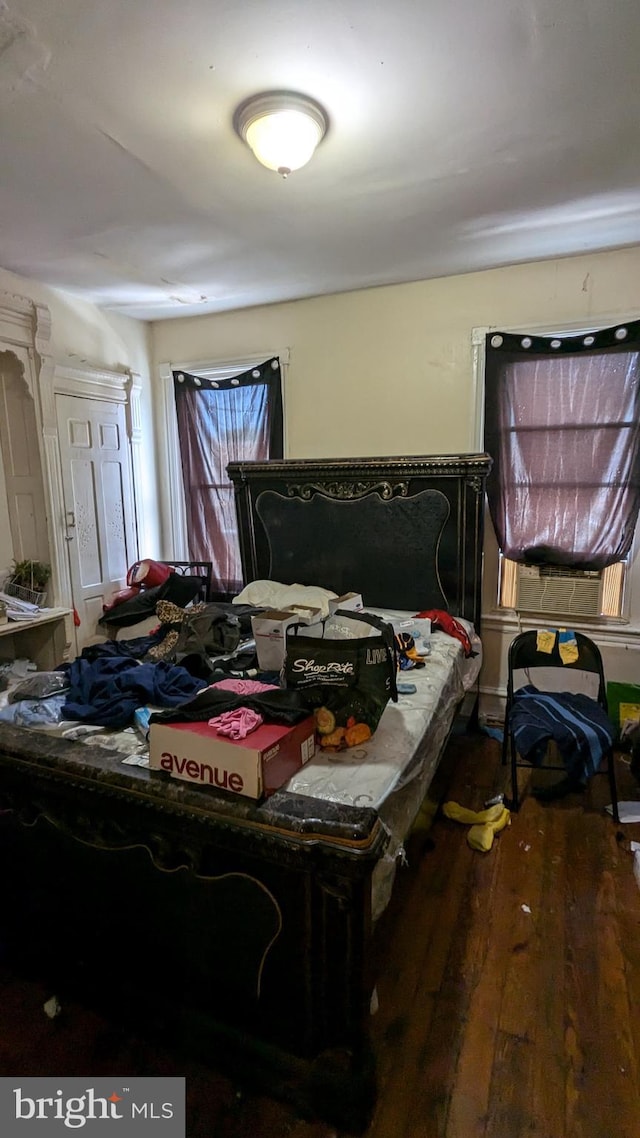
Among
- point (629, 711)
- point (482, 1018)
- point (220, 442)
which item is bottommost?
point (482, 1018)

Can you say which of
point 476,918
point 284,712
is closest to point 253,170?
point 284,712

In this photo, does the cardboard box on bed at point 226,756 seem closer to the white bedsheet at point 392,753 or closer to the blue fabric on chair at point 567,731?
the white bedsheet at point 392,753

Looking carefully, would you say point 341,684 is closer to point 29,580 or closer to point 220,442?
point 29,580

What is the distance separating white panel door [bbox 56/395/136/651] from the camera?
3469mm

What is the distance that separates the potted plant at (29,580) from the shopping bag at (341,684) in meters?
2.21

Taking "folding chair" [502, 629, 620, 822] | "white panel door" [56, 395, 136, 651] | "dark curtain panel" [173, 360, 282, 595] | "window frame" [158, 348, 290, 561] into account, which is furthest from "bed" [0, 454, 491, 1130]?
"window frame" [158, 348, 290, 561]

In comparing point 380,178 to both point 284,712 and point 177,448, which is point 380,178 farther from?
point 177,448

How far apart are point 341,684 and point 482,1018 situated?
99 cm

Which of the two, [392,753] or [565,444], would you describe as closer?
[392,753]

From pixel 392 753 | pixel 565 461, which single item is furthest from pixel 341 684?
pixel 565 461

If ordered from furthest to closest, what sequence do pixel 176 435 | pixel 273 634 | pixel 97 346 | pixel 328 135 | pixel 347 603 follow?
pixel 176 435
pixel 97 346
pixel 347 603
pixel 273 634
pixel 328 135

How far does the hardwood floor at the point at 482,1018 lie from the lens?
130cm

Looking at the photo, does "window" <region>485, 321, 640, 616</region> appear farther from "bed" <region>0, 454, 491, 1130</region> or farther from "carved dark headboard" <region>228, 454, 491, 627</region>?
"bed" <region>0, 454, 491, 1130</region>

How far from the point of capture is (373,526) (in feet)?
10.7
